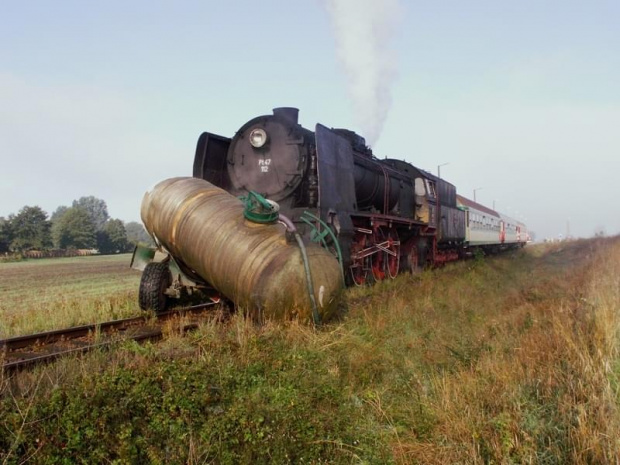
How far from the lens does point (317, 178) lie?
28.7ft

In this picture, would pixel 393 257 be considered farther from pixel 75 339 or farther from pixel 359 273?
pixel 75 339

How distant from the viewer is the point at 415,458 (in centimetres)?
303

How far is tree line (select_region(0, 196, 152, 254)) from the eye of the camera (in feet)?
127

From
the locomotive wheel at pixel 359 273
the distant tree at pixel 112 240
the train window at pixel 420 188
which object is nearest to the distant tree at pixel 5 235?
the distant tree at pixel 112 240

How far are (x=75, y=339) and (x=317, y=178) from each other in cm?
481

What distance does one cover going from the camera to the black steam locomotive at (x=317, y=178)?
849 cm

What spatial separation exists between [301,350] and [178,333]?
179 centimetres

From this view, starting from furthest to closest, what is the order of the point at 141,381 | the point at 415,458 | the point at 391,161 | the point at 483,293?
the point at 391,161 < the point at 483,293 < the point at 141,381 < the point at 415,458

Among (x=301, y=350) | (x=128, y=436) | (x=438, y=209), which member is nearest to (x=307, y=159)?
(x=301, y=350)

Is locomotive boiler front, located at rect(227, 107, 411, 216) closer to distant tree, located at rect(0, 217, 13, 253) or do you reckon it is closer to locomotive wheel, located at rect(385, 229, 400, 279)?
locomotive wheel, located at rect(385, 229, 400, 279)

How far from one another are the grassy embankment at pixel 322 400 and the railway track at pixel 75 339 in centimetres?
41

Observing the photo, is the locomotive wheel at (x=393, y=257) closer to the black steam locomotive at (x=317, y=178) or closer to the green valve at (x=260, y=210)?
the black steam locomotive at (x=317, y=178)

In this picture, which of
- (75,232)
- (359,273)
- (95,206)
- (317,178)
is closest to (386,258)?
(359,273)

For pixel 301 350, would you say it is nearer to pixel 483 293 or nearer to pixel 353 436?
pixel 353 436
